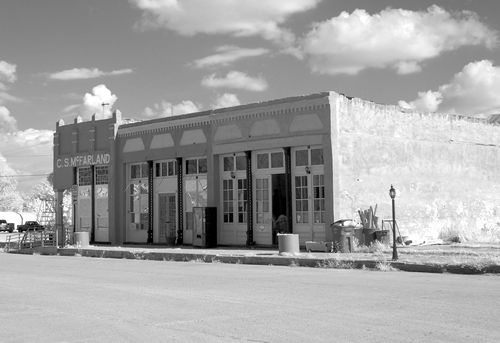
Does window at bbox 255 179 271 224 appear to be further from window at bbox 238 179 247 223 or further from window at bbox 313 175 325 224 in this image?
window at bbox 313 175 325 224

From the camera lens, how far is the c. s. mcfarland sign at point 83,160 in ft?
106

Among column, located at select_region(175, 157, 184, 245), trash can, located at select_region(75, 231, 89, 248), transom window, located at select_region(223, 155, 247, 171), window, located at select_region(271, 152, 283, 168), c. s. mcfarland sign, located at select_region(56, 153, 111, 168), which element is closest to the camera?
window, located at select_region(271, 152, 283, 168)

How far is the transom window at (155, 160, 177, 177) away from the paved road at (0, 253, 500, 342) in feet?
42.7

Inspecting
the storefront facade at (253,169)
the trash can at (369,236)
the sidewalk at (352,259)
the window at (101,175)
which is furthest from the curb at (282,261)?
the window at (101,175)

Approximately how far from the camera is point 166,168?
98.8 ft

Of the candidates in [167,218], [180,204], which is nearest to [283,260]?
[180,204]

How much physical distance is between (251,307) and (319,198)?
1405 centimetres

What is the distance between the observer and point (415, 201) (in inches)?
1020

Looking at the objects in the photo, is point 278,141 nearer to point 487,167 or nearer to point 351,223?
point 351,223

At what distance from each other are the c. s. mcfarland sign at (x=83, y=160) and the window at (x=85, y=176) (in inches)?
13.2

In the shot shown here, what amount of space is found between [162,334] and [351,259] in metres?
11.2

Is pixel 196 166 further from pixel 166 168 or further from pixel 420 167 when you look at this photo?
pixel 420 167

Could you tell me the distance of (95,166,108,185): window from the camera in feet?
107

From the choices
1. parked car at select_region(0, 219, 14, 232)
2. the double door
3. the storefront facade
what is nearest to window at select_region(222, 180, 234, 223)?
the storefront facade
